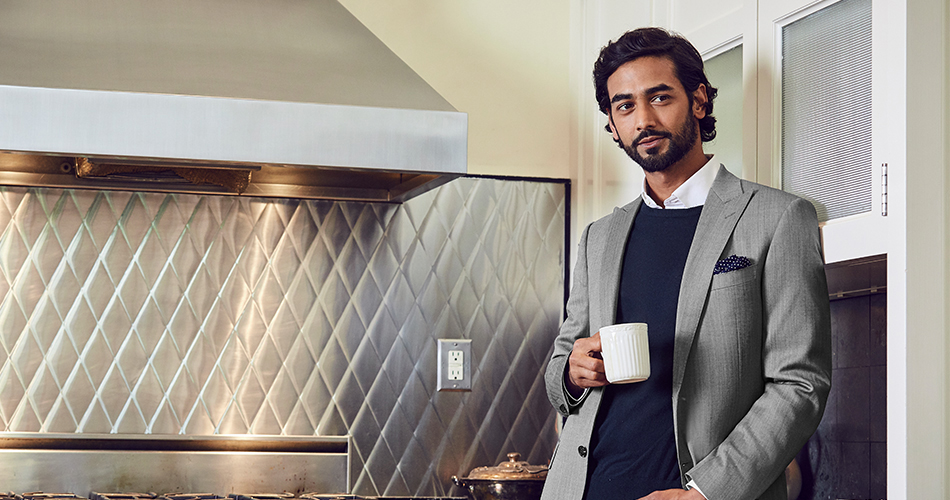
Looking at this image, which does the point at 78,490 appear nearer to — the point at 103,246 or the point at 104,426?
the point at 104,426

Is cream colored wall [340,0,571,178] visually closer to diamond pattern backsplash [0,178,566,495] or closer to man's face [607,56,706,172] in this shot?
diamond pattern backsplash [0,178,566,495]

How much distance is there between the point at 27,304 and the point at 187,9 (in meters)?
0.75

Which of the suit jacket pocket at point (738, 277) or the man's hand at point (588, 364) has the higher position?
the suit jacket pocket at point (738, 277)

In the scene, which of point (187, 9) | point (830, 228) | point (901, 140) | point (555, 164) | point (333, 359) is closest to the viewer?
point (901, 140)

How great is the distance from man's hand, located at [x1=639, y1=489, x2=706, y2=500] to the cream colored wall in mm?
1236

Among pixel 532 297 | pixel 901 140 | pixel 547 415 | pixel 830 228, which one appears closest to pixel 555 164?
pixel 532 297

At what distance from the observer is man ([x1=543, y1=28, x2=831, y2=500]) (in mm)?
1233

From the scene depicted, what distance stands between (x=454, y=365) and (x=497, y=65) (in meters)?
0.73

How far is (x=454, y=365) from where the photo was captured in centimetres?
228

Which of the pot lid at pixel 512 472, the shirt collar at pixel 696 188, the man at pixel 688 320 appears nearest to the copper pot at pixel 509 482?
the pot lid at pixel 512 472

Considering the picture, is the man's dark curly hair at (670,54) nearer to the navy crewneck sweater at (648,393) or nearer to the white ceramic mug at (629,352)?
the navy crewneck sweater at (648,393)

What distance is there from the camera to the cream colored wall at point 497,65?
2340 millimetres

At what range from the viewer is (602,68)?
5.12 feet

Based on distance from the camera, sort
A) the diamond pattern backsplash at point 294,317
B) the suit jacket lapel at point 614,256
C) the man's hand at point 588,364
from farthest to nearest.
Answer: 1. the diamond pattern backsplash at point 294,317
2. the suit jacket lapel at point 614,256
3. the man's hand at point 588,364
